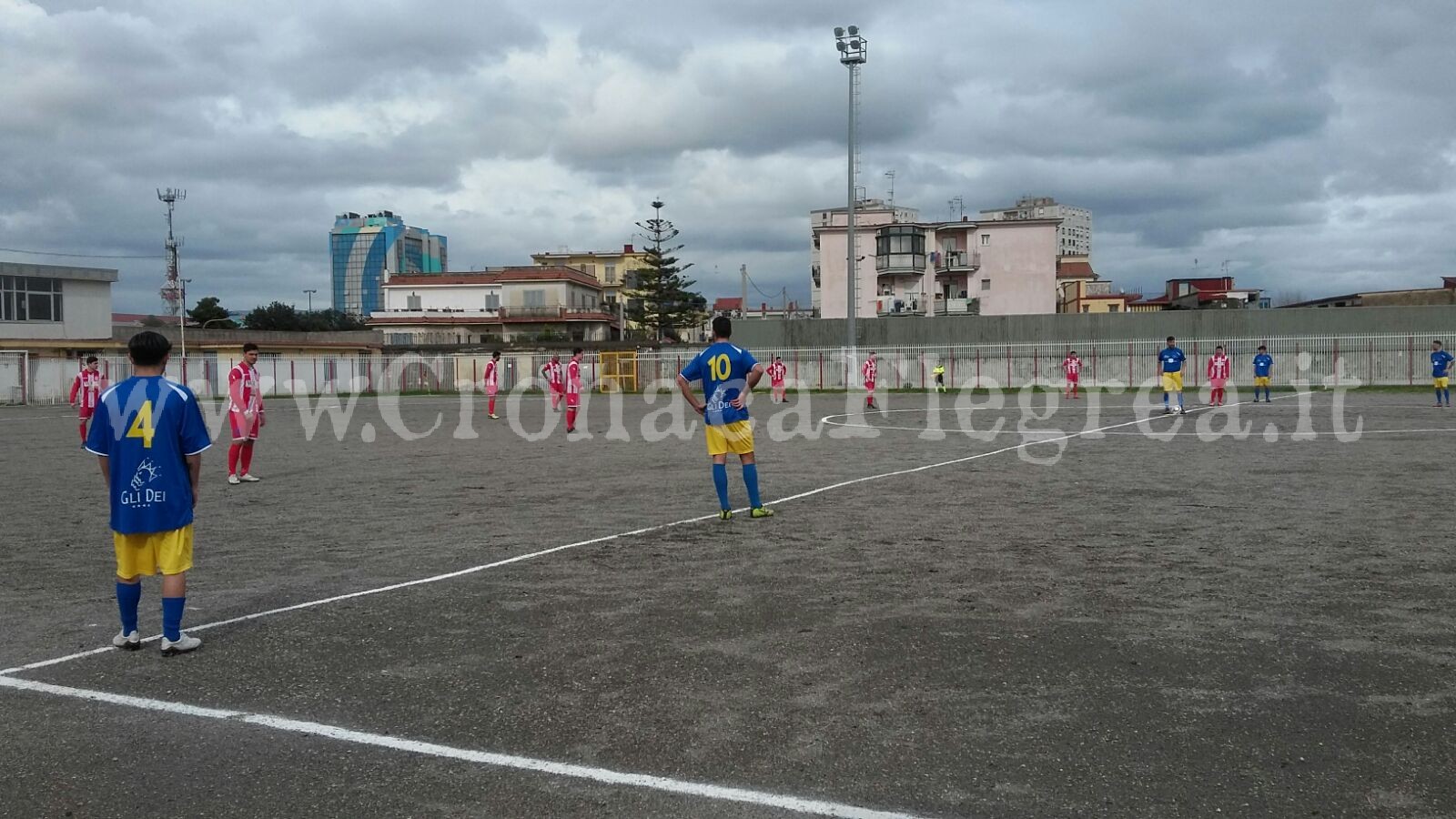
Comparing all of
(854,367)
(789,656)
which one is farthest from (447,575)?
(854,367)

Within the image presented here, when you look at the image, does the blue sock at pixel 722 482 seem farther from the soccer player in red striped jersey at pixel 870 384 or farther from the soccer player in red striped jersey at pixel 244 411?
the soccer player in red striped jersey at pixel 870 384

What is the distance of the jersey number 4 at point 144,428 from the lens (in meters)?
5.82

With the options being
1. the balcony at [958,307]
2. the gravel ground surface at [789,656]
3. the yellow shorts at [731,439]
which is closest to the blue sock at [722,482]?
the yellow shorts at [731,439]

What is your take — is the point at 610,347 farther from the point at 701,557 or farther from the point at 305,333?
the point at 701,557

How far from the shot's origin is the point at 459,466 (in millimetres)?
16234

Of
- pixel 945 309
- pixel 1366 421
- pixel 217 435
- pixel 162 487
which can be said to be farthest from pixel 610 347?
pixel 162 487

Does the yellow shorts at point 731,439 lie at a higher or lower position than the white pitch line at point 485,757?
higher

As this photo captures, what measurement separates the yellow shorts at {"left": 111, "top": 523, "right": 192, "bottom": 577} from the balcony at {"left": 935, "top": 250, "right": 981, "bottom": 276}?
7039 cm

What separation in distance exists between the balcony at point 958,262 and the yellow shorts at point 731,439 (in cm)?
6525

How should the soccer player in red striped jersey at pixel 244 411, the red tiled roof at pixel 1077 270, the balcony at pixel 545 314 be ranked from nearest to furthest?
the soccer player in red striped jersey at pixel 244 411 < the balcony at pixel 545 314 < the red tiled roof at pixel 1077 270

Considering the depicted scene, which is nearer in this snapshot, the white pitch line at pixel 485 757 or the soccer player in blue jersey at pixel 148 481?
the white pitch line at pixel 485 757

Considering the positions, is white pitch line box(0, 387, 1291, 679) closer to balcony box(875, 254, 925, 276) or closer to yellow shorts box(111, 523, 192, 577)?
yellow shorts box(111, 523, 192, 577)

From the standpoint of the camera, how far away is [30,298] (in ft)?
190

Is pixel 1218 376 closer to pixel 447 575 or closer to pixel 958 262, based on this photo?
pixel 447 575
